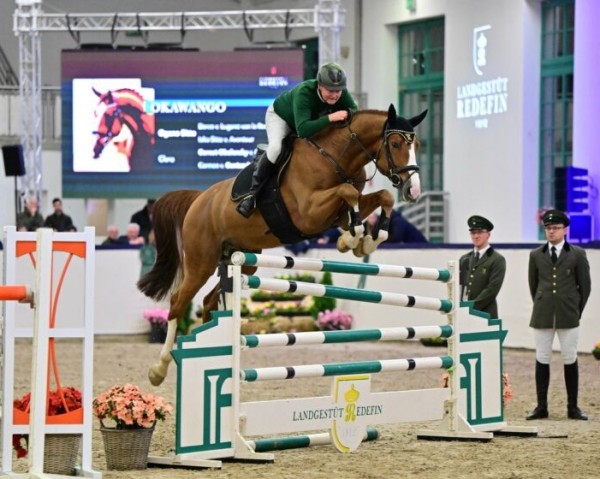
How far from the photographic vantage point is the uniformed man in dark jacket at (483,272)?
910 centimetres

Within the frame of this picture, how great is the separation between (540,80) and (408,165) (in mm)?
12523

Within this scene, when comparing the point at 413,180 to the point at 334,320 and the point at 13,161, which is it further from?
the point at 13,161

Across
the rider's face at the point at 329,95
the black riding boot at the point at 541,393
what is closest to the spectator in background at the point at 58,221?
the black riding boot at the point at 541,393

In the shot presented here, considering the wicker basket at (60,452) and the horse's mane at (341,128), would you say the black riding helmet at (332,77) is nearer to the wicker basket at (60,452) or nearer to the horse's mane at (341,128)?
the horse's mane at (341,128)

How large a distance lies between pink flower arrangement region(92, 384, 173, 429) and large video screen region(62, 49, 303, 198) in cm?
1219

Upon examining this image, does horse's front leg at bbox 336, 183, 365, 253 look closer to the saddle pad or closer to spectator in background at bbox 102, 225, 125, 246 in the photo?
the saddle pad

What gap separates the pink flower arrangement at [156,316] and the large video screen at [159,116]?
9.37 ft

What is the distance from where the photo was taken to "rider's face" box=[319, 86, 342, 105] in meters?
7.63

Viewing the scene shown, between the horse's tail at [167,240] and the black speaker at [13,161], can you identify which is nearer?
the horse's tail at [167,240]

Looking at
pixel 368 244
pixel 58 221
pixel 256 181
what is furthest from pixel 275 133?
pixel 58 221

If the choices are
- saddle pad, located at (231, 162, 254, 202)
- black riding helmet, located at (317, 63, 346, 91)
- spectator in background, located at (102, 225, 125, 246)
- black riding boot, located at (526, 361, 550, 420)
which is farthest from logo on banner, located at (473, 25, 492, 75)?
black riding helmet, located at (317, 63, 346, 91)

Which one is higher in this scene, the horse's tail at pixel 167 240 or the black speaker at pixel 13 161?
the black speaker at pixel 13 161

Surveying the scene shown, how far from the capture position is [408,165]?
736 centimetres

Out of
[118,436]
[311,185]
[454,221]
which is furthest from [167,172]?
[118,436]
